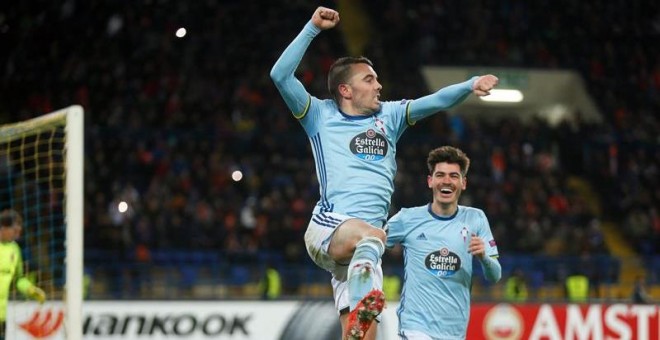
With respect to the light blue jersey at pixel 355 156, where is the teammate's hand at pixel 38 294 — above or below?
below

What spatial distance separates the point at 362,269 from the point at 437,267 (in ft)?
5.71

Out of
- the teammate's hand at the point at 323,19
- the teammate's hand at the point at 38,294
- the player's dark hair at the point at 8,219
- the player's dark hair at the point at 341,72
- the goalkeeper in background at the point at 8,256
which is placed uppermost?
the teammate's hand at the point at 323,19

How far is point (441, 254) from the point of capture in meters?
7.52

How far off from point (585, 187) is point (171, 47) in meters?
8.36

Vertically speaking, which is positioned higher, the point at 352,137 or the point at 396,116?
the point at 396,116

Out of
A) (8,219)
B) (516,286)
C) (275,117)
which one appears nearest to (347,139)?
(8,219)

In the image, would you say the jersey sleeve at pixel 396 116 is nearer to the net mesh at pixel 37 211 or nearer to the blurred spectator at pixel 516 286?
the net mesh at pixel 37 211

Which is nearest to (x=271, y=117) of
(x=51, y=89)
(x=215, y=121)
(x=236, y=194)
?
(x=215, y=121)

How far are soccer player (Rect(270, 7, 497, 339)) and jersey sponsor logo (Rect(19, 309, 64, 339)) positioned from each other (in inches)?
165

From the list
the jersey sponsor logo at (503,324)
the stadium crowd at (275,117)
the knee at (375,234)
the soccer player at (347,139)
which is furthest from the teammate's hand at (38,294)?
the stadium crowd at (275,117)

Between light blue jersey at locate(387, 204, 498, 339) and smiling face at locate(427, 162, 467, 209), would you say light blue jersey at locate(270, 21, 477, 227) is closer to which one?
smiling face at locate(427, 162, 467, 209)

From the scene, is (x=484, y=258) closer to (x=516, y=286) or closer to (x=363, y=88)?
(x=363, y=88)

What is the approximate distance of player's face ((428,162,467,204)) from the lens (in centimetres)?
751

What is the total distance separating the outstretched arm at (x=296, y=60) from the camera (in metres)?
6.24
